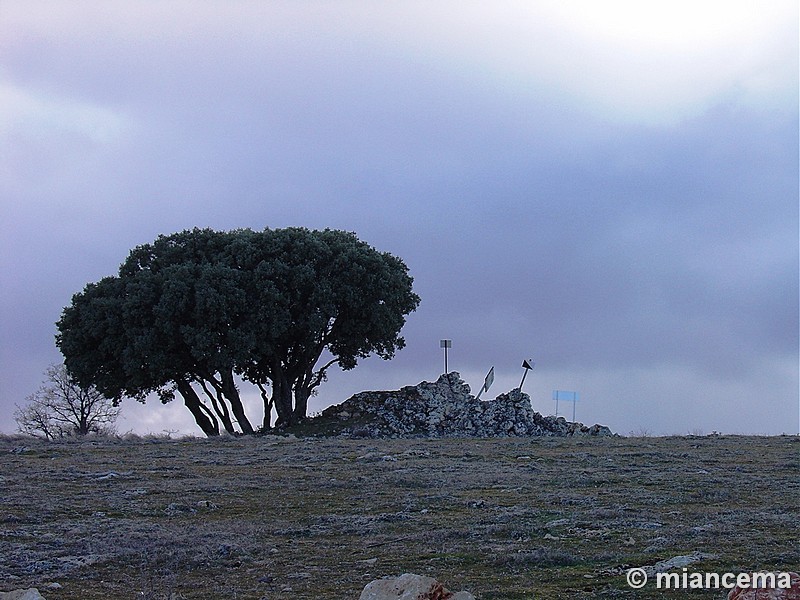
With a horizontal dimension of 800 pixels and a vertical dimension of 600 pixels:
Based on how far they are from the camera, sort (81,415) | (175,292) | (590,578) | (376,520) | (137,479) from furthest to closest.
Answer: (81,415), (175,292), (137,479), (376,520), (590,578)

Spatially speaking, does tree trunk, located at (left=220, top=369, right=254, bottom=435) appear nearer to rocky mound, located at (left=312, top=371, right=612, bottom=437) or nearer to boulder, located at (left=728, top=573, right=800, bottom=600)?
rocky mound, located at (left=312, top=371, right=612, bottom=437)

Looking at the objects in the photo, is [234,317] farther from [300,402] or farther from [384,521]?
[384,521]

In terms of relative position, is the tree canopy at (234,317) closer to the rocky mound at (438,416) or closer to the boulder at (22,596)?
the rocky mound at (438,416)

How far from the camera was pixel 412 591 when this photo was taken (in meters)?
6.93

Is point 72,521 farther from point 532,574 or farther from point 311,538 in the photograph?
point 532,574

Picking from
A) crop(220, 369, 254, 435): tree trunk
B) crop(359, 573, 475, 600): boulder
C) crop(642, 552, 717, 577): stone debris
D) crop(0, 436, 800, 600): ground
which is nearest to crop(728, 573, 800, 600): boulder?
crop(359, 573, 475, 600): boulder

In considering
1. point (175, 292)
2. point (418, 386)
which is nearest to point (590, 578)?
point (175, 292)

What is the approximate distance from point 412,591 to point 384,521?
6.44 m

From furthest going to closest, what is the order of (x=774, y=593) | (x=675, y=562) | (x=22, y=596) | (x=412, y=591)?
1. (x=675, y=562)
2. (x=22, y=596)
3. (x=412, y=591)
4. (x=774, y=593)

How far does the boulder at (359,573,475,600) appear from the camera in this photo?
692 cm

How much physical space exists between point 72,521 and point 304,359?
2676cm

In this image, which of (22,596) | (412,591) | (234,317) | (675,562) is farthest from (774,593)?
(234,317)

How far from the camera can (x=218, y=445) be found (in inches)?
1087

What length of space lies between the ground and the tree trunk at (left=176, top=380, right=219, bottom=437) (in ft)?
57.7
